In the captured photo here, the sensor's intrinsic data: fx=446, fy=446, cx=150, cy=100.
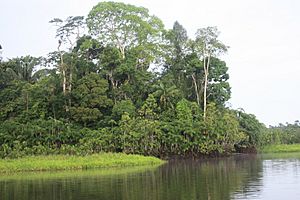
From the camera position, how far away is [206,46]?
44906 millimetres

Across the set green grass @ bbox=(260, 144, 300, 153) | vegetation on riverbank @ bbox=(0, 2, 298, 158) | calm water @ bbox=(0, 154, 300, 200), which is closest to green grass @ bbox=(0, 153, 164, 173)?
vegetation on riverbank @ bbox=(0, 2, 298, 158)

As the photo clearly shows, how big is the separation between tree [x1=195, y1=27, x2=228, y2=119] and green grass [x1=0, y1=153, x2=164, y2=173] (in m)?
10.8

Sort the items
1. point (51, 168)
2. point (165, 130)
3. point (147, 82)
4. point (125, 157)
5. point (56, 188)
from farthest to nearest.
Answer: point (147, 82), point (165, 130), point (125, 157), point (51, 168), point (56, 188)

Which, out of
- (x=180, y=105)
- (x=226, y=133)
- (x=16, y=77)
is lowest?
(x=226, y=133)

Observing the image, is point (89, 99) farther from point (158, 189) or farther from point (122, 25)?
point (158, 189)

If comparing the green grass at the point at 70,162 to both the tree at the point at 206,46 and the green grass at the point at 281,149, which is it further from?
the green grass at the point at 281,149

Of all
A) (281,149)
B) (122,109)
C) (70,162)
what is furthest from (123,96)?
(281,149)

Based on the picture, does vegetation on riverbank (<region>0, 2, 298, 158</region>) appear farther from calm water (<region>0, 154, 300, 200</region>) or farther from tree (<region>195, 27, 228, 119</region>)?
calm water (<region>0, 154, 300, 200</region>)

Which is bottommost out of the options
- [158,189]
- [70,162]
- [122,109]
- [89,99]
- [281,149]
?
[158,189]

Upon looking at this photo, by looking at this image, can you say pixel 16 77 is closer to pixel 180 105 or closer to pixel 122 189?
pixel 180 105

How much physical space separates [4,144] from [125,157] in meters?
9.97

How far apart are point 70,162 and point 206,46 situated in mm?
19294

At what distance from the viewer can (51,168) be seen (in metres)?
32.3

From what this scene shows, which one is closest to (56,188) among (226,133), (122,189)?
(122,189)
